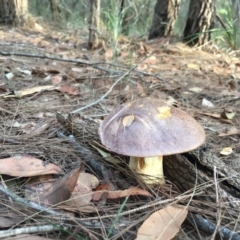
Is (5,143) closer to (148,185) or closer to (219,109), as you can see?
(148,185)

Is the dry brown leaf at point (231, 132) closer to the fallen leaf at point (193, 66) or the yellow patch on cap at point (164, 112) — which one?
the yellow patch on cap at point (164, 112)

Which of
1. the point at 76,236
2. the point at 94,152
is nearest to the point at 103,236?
the point at 76,236

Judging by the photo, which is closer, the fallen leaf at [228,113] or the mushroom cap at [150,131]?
the mushroom cap at [150,131]

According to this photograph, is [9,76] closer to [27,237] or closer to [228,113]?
[228,113]

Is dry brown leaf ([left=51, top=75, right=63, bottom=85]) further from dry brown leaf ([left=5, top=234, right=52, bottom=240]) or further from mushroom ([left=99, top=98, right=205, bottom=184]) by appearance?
dry brown leaf ([left=5, top=234, right=52, bottom=240])

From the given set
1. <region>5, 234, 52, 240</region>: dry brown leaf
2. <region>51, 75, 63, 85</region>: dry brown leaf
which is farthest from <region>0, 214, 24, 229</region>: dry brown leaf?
<region>51, 75, 63, 85</region>: dry brown leaf

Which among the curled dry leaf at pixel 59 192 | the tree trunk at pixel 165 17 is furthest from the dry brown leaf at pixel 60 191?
the tree trunk at pixel 165 17
